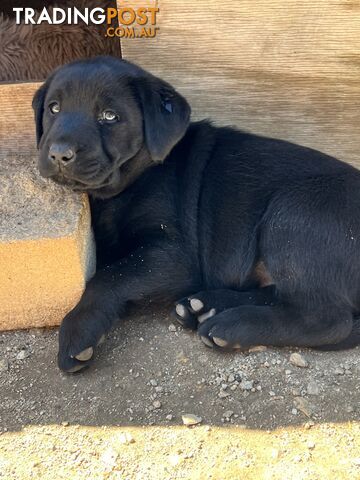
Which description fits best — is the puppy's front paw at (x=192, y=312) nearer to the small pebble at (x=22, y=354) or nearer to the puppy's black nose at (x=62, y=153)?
the small pebble at (x=22, y=354)

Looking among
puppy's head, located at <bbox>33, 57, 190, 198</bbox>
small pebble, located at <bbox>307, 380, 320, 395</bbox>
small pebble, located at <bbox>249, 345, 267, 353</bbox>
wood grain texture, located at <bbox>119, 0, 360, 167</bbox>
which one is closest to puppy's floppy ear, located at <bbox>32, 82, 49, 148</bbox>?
puppy's head, located at <bbox>33, 57, 190, 198</bbox>

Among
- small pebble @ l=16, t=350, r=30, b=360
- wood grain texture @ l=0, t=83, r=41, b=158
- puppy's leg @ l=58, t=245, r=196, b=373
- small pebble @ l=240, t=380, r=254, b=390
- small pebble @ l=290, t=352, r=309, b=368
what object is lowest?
small pebble @ l=16, t=350, r=30, b=360

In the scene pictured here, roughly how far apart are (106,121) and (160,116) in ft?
0.81

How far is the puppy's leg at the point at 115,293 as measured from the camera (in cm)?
244

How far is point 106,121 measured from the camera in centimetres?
263

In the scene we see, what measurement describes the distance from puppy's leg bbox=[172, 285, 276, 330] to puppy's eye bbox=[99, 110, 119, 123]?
871 millimetres

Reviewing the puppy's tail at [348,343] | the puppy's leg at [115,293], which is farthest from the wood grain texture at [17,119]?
the puppy's tail at [348,343]

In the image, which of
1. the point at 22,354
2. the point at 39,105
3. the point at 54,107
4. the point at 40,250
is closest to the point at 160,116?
the point at 54,107

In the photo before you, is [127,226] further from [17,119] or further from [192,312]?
[17,119]

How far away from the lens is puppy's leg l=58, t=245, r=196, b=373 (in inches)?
96.0

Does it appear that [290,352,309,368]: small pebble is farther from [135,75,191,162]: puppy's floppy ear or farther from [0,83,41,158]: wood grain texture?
[0,83,41,158]: wood grain texture

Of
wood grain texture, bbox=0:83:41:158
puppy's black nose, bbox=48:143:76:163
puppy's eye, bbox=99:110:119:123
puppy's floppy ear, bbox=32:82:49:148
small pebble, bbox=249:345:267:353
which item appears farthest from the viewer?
wood grain texture, bbox=0:83:41:158

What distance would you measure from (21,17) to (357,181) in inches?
97.3

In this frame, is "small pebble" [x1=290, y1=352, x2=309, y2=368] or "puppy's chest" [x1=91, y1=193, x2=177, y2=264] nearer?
"small pebble" [x1=290, y1=352, x2=309, y2=368]
